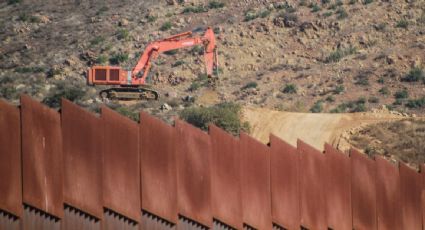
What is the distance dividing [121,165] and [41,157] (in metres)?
1.69

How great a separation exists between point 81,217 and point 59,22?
74.0 metres

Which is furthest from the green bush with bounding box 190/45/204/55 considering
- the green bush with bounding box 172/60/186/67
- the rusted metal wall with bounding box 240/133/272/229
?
the rusted metal wall with bounding box 240/133/272/229

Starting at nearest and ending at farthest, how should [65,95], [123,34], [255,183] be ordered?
[255,183] → [65,95] → [123,34]

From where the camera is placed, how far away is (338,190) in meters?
23.1

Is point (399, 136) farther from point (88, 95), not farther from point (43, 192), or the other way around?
point (43, 192)

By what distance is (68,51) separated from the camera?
8244 centimetres

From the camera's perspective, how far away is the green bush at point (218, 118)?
190 feet

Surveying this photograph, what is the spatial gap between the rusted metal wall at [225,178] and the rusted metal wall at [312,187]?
5.98 feet

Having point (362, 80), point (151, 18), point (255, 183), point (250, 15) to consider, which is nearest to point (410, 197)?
point (255, 183)

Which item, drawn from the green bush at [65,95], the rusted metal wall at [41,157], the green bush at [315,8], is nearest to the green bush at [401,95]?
the green bush at [315,8]

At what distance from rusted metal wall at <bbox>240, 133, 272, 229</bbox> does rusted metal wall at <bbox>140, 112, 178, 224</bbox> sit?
1747 mm

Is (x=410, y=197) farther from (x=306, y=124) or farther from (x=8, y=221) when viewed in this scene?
(x=306, y=124)

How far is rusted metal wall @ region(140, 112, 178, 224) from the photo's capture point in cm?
1864

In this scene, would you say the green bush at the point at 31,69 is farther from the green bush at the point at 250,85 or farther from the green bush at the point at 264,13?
the green bush at the point at 264,13
